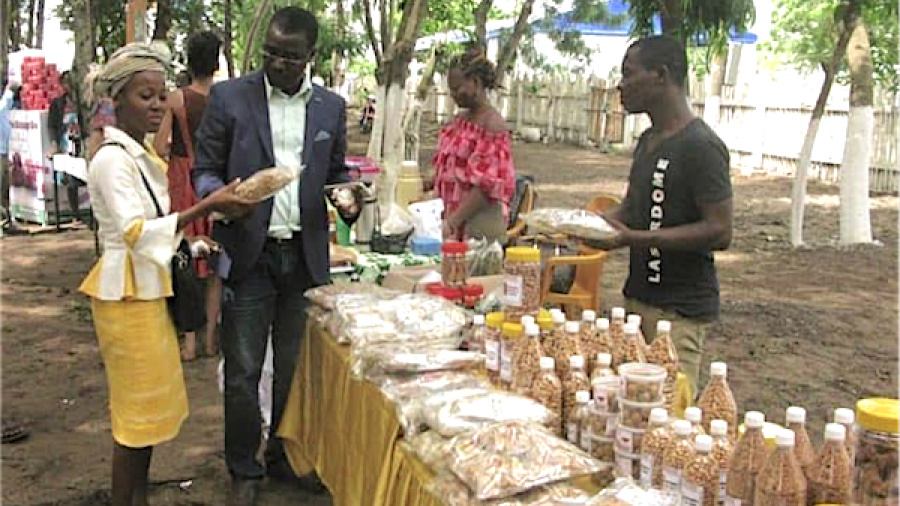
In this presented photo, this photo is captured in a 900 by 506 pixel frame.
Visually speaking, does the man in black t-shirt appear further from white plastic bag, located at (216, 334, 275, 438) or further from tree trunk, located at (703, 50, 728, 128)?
tree trunk, located at (703, 50, 728, 128)

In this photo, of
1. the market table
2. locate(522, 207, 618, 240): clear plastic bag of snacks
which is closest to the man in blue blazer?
the market table

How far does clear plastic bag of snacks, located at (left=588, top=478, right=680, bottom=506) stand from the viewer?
1.72 metres

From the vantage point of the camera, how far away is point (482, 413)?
2207 mm

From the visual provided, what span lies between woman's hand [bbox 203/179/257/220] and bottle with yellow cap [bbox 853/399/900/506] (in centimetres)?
210

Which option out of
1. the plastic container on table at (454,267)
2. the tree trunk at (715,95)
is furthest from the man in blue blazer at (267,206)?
the tree trunk at (715,95)

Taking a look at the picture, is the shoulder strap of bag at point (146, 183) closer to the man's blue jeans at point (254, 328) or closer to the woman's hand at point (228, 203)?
the woman's hand at point (228, 203)

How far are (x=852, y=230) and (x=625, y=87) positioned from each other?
831cm

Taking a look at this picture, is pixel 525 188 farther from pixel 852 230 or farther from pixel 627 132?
pixel 627 132

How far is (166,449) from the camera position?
4582 mm

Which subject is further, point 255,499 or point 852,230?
point 852,230

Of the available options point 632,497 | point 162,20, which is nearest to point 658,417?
point 632,497

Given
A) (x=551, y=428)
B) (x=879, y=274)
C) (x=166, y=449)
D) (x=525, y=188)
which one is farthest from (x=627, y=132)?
(x=551, y=428)

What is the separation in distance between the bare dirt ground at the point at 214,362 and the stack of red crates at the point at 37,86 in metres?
1.66

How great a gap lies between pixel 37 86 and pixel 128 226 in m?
9.03
